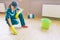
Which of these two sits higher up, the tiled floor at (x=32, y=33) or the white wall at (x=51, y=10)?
the white wall at (x=51, y=10)

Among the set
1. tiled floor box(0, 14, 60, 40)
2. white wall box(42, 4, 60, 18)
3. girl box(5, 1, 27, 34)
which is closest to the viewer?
tiled floor box(0, 14, 60, 40)

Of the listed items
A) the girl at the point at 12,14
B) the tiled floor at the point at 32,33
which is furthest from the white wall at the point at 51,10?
the girl at the point at 12,14

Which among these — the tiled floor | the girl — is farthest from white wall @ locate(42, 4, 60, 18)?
the girl

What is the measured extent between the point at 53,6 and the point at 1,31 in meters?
1.30

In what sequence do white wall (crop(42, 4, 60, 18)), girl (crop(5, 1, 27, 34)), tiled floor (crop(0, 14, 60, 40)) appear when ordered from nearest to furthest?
1. tiled floor (crop(0, 14, 60, 40))
2. girl (crop(5, 1, 27, 34))
3. white wall (crop(42, 4, 60, 18))

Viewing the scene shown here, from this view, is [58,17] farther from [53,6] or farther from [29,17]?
[29,17]

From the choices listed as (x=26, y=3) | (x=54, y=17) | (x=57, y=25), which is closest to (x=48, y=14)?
(x=54, y=17)

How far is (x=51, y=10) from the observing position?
9.00ft

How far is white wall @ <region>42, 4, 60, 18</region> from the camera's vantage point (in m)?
2.72

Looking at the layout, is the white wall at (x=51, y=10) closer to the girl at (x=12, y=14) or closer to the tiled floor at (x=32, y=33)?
the tiled floor at (x=32, y=33)

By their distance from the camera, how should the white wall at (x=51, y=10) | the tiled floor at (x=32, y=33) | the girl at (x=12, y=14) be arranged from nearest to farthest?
the tiled floor at (x=32, y=33), the girl at (x=12, y=14), the white wall at (x=51, y=10)

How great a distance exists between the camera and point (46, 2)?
9.35 feet

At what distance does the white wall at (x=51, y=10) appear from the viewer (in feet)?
8.92

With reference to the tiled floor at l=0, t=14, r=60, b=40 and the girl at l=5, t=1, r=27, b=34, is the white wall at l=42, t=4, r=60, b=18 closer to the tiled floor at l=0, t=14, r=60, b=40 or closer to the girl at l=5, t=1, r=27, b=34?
→ the tiled floor at l=0, t=14, r=60, b=40
